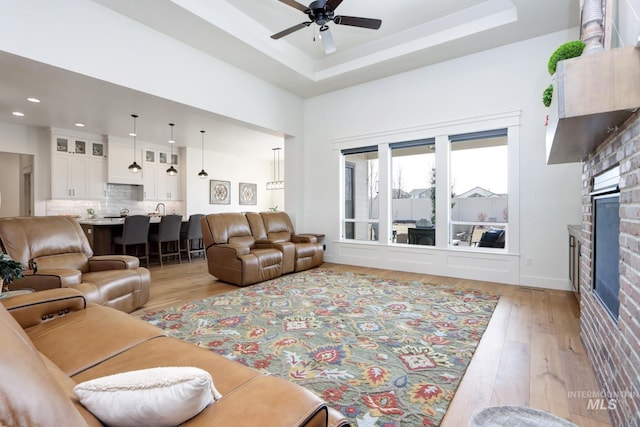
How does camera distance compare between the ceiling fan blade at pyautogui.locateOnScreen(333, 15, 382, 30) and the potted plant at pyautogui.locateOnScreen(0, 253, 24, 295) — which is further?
the ceiling fan blade at pyautogui.locateOnScreen(333, 15, 382, 30)

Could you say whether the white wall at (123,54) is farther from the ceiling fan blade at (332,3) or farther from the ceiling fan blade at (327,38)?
the ceiling fan blade at (332,3)

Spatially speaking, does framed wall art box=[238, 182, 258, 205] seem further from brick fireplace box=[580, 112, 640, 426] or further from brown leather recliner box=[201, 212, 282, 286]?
brick fireplace box=[580, 112, 640, 426]

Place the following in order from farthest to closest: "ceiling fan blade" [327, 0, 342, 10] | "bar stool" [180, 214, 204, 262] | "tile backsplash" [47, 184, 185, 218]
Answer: "tile backsplash" [47, 184, 185, 218], "bar stool" [180, 214, 204, 262], "ceiling fan blade" [327, 0, 342, 10]

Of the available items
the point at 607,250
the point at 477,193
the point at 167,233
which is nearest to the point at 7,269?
the point at 607,250

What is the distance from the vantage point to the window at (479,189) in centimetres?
450

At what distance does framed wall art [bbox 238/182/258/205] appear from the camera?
10516 mm

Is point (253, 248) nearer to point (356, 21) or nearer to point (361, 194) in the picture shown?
point (361, 194)

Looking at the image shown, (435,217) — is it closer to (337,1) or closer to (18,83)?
(337,1)

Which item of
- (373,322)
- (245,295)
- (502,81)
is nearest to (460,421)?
(373,322)

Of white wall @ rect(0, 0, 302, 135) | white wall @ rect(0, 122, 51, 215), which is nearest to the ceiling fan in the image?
white wall @ rect(0, 0, 302, 135)

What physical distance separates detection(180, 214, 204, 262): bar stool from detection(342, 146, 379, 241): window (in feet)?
10.2

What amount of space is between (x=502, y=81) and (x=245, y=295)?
4.54m

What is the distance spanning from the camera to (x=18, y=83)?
4.53m

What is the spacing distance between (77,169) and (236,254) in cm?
554
